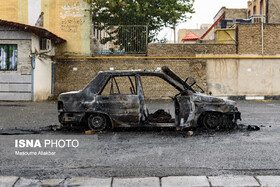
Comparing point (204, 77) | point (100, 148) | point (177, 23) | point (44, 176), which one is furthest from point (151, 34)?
point (44, 176)

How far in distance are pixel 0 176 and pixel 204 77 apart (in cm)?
2028

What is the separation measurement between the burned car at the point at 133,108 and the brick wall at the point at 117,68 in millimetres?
14777

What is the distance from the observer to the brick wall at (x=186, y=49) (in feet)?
76.3

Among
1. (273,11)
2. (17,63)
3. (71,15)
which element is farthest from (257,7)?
(17,63)

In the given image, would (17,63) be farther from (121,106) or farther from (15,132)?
(121,106)

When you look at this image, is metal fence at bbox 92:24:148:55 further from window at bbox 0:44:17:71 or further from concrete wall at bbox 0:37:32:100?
window at bbox 0:44:17:71

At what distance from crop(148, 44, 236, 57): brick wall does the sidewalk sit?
19289 mm

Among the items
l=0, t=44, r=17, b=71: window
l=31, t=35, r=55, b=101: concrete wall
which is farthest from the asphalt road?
l=0, t=44, r=17, b=71: window

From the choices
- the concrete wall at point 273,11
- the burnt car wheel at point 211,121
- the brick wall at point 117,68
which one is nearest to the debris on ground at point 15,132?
the burnt car wheel at point 211,121

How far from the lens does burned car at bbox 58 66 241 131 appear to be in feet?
26.1

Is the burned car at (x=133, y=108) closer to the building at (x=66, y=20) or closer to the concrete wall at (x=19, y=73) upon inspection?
the concrete wall at (x=19, y=73)

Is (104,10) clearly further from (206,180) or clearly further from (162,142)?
(206,180)

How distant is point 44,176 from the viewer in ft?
14.9

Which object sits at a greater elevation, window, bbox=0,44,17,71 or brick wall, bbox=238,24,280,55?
brick wall, bbox=238,24,280,55
